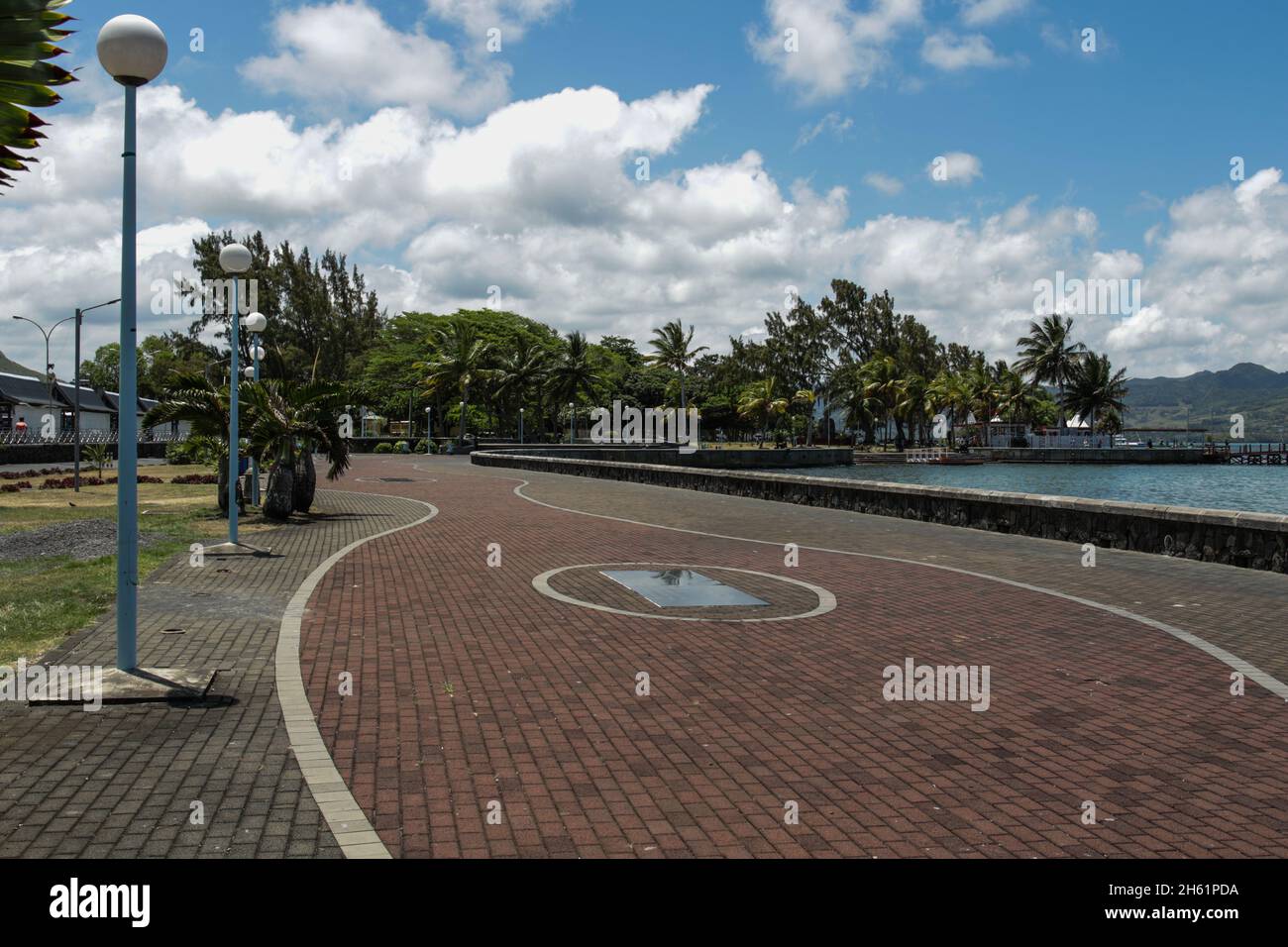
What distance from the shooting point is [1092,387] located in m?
110

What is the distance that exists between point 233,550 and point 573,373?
63.1 metres

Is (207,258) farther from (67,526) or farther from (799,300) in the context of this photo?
(67,526)

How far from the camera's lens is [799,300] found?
113312 millimetres

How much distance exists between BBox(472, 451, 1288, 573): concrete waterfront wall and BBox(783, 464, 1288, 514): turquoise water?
80.1 feet

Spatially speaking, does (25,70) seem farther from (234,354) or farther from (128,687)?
(234,354)

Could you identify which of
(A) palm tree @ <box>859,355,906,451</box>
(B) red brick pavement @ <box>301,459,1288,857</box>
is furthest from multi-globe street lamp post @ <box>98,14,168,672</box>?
(A) palm tree @ <box>859,355,906,451</box>

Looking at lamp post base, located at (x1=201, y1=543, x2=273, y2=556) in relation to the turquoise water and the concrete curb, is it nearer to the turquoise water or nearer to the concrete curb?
the concrete curb

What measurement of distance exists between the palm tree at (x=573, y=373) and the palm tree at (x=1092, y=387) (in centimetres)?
5832

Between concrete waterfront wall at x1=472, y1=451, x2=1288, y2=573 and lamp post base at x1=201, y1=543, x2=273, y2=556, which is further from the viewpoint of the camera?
lamp post base at x1=201, y1=543, x2=273, y2=556

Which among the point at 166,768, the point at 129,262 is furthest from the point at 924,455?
the point at 166,768

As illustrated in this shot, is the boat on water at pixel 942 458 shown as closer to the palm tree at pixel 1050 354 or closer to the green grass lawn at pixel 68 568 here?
the palm tree at pixel 1050 354

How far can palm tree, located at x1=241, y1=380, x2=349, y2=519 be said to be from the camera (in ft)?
62.0
